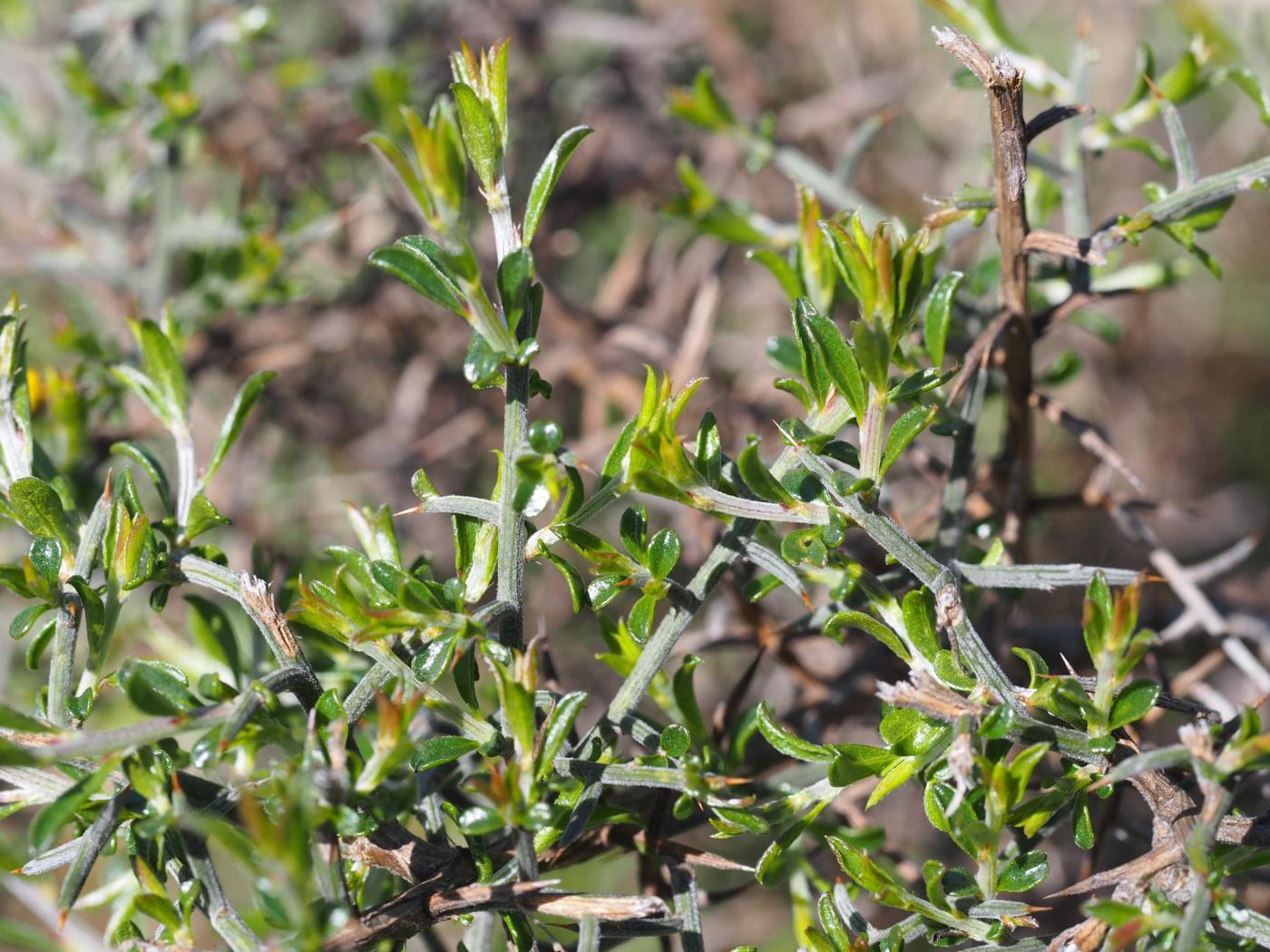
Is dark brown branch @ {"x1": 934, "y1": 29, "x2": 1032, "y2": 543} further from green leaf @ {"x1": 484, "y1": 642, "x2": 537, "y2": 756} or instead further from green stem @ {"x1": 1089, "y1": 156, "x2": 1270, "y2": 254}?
green leaf @ {"x1": 484, "y1": 642, "x2": 537, "y2": 756}

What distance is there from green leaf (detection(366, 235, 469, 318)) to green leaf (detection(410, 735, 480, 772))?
0.96 ft

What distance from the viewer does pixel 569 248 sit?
6.20 feet

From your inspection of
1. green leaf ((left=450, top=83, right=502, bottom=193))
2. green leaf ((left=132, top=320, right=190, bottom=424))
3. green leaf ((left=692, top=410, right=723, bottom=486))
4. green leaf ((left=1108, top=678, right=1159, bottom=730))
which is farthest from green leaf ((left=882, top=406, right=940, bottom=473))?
green leaf ((left=132, top=320, right=190, bottom=424))

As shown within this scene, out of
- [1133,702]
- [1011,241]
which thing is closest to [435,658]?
[1133,702]

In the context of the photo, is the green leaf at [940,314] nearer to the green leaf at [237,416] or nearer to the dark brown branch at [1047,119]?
Result: the dark brown branch at [1047,119]

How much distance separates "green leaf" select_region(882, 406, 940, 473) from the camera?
708mm

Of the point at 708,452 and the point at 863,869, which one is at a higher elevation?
the point at 708,452

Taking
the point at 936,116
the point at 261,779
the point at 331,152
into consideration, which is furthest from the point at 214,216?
the point at 936,116

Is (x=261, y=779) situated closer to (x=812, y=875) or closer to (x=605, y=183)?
(x=812, y=875)

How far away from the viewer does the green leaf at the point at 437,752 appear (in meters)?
0.70

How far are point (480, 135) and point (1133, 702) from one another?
1.88ft

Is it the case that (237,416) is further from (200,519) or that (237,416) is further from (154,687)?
(154,687)

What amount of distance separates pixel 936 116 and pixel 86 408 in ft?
6.53

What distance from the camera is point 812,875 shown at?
37.8 inches
